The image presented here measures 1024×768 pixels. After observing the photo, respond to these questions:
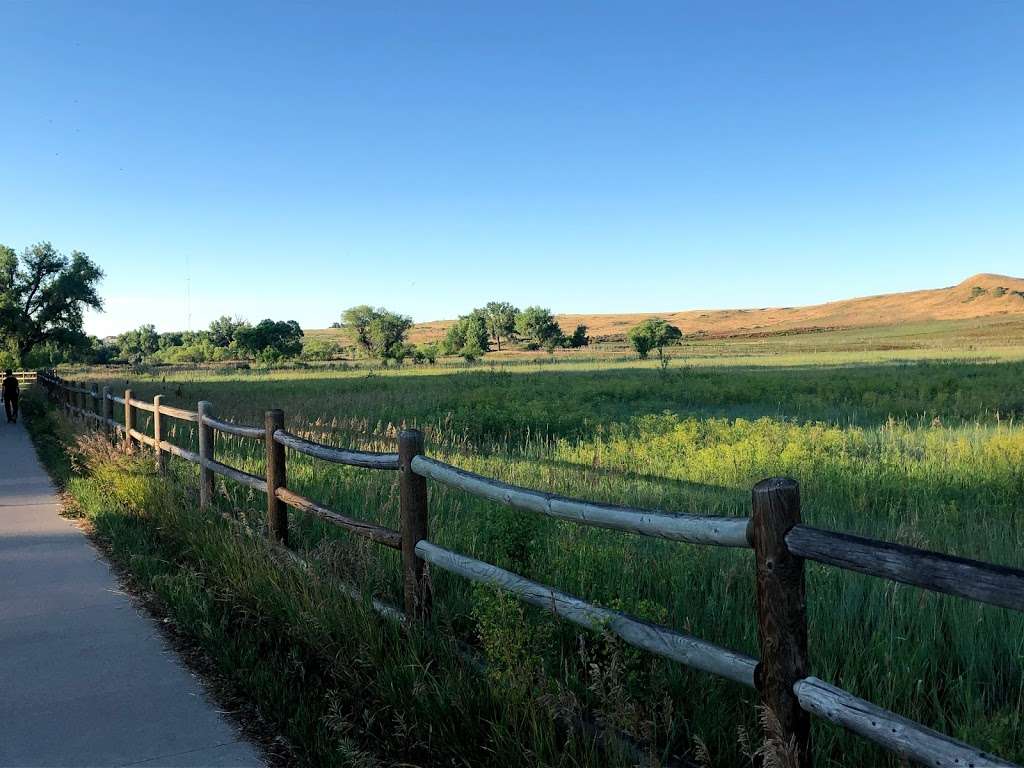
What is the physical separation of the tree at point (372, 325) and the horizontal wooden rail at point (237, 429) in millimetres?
151792

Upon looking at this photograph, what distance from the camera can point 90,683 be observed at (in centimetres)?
430

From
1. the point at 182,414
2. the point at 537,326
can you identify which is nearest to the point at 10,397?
the point at 182,414

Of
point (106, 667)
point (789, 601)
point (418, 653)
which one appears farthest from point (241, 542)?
point (789, 601)

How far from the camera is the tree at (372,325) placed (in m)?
162

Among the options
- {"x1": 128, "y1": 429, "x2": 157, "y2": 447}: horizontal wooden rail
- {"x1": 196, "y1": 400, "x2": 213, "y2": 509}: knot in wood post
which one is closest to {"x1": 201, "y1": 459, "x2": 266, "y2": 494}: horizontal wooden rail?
{"x1": 196, "y1": 400, "x2": 213, "y2": 509}: knot in wood post

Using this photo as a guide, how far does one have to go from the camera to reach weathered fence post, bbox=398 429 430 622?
438 centimetres

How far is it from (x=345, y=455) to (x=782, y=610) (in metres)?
3.36

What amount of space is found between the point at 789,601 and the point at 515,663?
140 cm

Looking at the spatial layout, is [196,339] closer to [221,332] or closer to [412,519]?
[221,332]

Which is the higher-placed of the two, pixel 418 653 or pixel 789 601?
pixel 789 601

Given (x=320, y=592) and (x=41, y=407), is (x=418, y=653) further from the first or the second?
(x=41, y=407)

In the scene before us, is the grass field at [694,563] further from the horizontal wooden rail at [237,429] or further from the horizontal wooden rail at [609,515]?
the horizontal wooden rail at [237,429]

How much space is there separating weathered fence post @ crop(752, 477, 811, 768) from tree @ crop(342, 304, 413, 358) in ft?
517

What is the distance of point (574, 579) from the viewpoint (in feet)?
16.9
